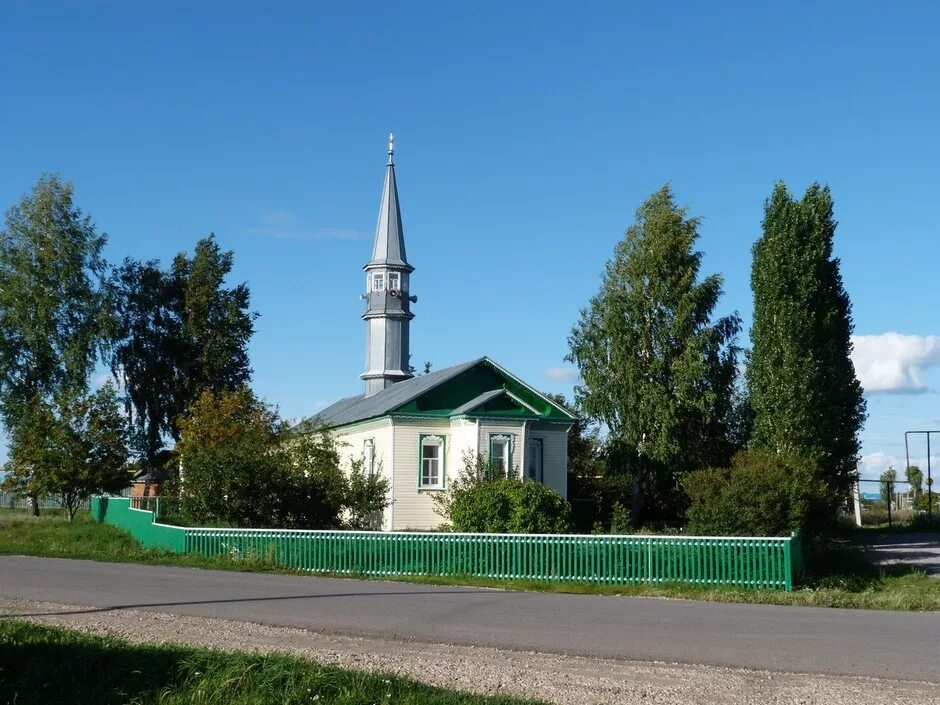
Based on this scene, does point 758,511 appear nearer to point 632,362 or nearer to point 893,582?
point 893,582

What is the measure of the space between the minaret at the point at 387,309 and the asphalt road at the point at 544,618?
21004 mm

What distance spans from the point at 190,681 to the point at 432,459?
2551cm

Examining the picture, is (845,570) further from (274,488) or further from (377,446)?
(377,446)

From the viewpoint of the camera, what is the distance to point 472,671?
1047cm

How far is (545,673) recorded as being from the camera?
10.5m

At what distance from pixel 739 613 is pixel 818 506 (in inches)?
652

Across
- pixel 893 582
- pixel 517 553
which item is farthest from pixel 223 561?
pixel 893 582

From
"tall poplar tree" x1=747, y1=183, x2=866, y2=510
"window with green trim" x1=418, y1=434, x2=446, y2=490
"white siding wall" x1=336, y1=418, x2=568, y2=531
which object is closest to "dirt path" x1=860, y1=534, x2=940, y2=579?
"tall poplar tree" x1=747, y1=183, x2=866, y2=510

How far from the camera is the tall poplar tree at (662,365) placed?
3947 centimetres

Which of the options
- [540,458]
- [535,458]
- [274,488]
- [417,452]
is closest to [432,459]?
[417,452]

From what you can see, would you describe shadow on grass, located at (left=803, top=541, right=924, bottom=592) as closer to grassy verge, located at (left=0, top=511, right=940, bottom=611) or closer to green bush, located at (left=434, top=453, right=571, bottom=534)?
grassy verge, located at (left=0, top=511, right=940, bottom=611)

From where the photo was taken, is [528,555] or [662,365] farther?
[662,365]

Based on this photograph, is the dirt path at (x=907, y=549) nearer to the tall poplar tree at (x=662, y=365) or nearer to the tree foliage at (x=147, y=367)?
the tall poplar tree at (x=662, y=365)

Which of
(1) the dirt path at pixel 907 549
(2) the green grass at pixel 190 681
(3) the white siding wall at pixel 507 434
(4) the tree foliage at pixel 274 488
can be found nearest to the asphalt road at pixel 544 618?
(2) the green grass at pixel 190 681
